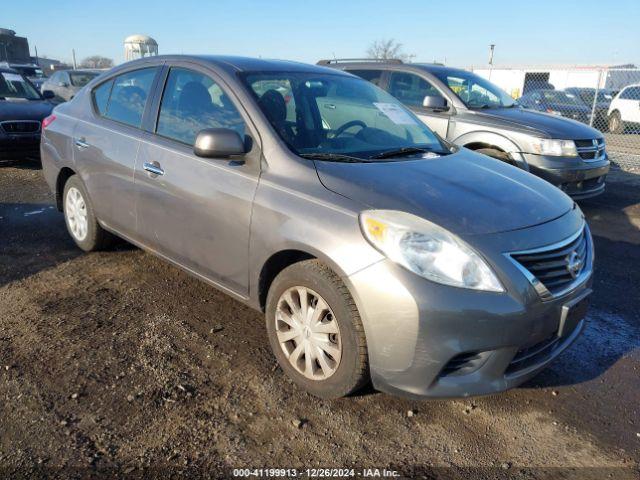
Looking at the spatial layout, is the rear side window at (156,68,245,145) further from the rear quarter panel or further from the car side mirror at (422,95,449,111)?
the car side mirror at (422,95,449,111)

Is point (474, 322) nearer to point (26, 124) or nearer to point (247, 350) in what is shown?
point (247, 350)

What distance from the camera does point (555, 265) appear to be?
2.51 metres

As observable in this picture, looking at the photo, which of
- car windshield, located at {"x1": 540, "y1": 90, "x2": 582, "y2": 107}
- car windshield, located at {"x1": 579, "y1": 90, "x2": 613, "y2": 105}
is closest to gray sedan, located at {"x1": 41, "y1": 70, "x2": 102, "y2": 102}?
car windshield, located at {"x1": 540, "y1": 90, "x2": 582, "y2": 107}

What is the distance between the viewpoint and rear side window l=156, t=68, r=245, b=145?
3.21 m

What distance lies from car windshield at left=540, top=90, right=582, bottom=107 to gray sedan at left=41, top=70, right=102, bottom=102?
13.6m

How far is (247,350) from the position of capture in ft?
10.4

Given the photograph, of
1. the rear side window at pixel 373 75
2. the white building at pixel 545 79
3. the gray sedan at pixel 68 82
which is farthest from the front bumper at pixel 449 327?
the white building at pixel 545 79

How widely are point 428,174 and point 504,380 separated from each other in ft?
3.80

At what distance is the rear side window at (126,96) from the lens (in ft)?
12.5

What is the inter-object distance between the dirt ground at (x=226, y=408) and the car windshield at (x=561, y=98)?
1351 cm

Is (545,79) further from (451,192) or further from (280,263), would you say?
(280,263)

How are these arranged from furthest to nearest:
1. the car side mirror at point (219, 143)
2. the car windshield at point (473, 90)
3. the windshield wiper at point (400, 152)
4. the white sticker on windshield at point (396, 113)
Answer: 1. the car windshield at point (473, 90)
2. the white sticker on windshield at point (396, 113)
3. the windshield wiper at point (400, 152)
4. the car side mirror at point (219, 143)

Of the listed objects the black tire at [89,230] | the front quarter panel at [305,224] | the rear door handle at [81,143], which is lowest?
the black tire at [89,230]

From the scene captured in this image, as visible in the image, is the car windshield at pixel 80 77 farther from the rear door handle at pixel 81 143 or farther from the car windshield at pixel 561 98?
the car windshield at pixel 561 98
